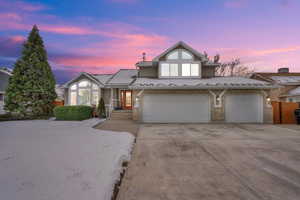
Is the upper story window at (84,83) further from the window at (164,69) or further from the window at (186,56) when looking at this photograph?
the window at (186,56)

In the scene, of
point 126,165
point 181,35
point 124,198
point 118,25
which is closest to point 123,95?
point 118,25

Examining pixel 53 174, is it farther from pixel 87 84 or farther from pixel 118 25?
pixel 118 25

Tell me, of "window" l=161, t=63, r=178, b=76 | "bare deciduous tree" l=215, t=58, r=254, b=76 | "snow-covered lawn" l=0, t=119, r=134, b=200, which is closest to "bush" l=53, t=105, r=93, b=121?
"snow-covered lawn" l=0, t=119, r=134, b=200

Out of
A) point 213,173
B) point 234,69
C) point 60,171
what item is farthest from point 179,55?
point 234,69

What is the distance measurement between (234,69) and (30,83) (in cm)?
3087

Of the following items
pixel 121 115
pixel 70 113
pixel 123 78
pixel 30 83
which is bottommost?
pixel 121 115

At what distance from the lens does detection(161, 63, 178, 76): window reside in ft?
37.0

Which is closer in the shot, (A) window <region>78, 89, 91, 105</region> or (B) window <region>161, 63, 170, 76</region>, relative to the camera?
(B) window <region>161, 63, 170, 76</region>

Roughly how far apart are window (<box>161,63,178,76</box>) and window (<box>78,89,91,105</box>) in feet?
23.4

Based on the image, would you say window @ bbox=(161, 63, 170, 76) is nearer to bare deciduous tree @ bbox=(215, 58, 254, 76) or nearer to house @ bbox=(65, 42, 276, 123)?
house @ bbox=(65, 42, 276, 123)

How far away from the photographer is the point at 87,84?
12281mm

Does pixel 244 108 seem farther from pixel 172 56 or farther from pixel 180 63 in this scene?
pixel 172 56

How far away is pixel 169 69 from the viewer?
37.0 ft

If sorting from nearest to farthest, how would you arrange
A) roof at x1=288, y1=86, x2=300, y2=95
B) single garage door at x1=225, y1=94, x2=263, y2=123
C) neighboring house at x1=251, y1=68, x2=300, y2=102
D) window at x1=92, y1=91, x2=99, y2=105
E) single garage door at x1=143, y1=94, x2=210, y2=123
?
single garage door at x1=225, y1=94, x2=263, y2=123 → single garage door at x1=143, y1=94, x2=210, y2=123 → window at x1=92, y1=91, x2=99, y2=105 → roof at x1=288, y1=86, x2=300, y2=95 → neighboring house at x1=251, y1=68, x2=300, y2=102
